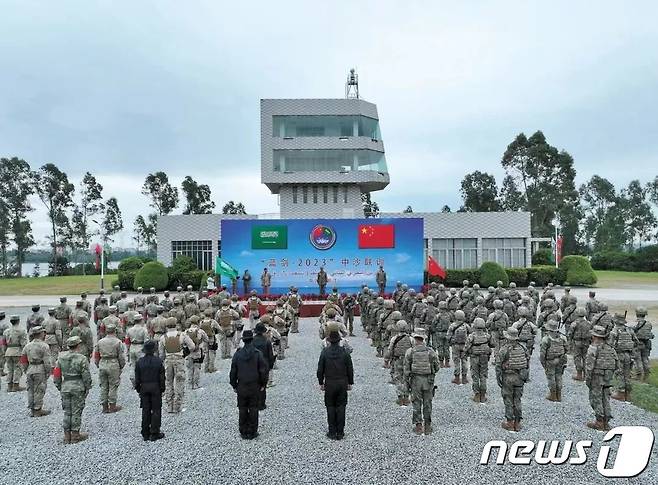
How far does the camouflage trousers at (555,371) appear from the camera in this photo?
411 inches

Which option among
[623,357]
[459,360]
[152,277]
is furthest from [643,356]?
[152,277]

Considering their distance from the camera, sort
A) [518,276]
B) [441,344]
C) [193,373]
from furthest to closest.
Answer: [518,276], [441,344], [193,373]

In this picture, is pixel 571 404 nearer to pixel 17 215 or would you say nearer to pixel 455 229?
pixel 455 229

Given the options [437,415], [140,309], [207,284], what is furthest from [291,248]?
[437,415]

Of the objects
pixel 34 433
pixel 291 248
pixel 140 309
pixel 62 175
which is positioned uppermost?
pixel 62 175

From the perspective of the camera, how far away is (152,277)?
118 ft

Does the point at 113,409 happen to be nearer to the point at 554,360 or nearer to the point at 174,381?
the point at 174,381

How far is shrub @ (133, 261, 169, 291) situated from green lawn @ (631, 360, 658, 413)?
105 ft

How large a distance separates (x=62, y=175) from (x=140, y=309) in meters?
65.7

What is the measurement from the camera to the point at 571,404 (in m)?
10.3

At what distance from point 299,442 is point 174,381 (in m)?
3.34

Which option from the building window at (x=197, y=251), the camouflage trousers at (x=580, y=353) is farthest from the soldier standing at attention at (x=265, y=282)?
the camouflage trousers at (x=580, y=353)

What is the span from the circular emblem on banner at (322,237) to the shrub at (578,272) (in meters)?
22.2

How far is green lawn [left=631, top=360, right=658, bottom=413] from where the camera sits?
33.7 ft
